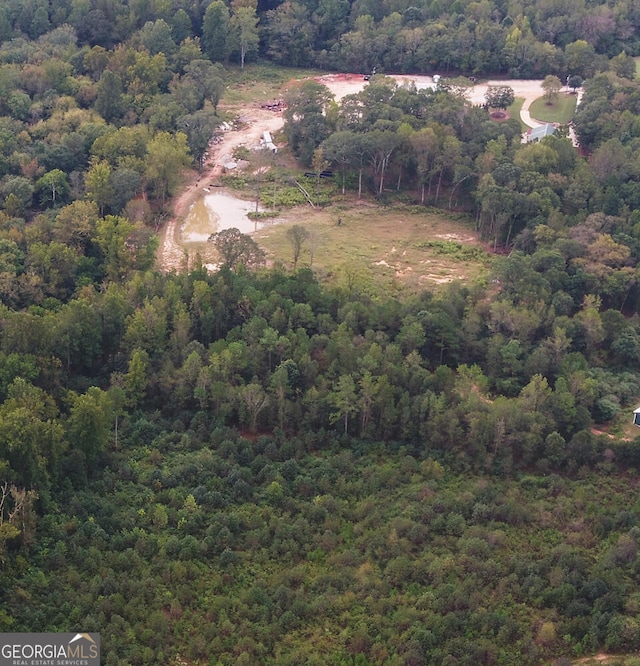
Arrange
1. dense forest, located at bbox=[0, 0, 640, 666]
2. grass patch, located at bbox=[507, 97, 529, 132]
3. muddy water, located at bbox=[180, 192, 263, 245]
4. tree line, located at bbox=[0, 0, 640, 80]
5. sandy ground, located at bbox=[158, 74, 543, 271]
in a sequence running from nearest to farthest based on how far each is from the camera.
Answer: dense forest, located at bbox=[0, 0, 640, 666] → sandy ground, located at bbox=[158, 74, 543, 271] → muddy water, located at bbox=[180, 192, 263, 245] → grass patch, located at bbox=[507, 97, 529, 132] → tree line, located at bbox=[0, 0, 640, 80]

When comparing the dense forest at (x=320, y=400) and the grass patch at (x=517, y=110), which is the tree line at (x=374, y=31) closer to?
the grass patch at (x=517, y=110)

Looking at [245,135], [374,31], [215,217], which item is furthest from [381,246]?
[374,31]

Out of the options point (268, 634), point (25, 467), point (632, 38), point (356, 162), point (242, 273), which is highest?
point (632, 38)

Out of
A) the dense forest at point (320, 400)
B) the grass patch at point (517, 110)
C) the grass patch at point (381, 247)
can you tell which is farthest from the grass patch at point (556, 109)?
the grass patch at point (381, 247)

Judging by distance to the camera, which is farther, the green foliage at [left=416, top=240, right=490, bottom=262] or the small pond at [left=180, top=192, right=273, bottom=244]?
the small pond at [left=180, top=192, right=273, bottom=244]

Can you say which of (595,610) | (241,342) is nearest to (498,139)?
(241,342)

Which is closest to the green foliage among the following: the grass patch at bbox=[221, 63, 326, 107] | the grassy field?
the grassy field

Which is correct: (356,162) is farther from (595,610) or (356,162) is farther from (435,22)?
(595,610)

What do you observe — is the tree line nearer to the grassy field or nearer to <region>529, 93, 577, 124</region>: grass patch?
<region>529, 93, 577, 124</region>: grass patch
